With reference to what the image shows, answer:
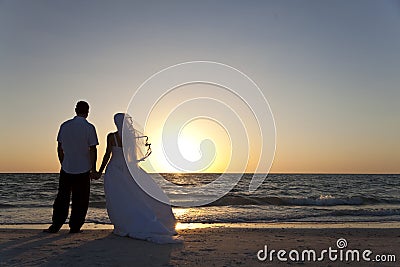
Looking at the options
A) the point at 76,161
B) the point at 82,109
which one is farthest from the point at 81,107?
the point at 76,161

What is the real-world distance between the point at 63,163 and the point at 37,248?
5.01ft

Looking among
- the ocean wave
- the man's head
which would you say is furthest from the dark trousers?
the ocean wave

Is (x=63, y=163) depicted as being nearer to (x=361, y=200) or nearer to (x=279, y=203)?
(x=279, y=203)

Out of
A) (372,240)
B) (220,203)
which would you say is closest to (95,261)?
(372,240)

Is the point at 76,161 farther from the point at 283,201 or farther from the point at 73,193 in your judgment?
the point at 283,201

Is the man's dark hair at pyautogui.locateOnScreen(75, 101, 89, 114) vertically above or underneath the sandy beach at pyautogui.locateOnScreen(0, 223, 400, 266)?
above

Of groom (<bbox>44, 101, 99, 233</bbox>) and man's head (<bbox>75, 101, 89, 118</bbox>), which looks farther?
man's head (<bbox>75, 101, 89, 118</bbox>)

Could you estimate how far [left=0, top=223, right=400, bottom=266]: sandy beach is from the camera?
5086mm

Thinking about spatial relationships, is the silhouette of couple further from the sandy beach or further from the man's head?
the sandy beach

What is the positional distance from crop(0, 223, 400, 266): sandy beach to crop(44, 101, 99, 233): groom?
0.44 metres

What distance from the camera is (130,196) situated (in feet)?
22.0

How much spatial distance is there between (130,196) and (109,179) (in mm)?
417

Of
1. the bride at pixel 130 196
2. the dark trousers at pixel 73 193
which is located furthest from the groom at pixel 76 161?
the bride at pixel 130 196

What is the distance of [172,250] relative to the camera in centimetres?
575
